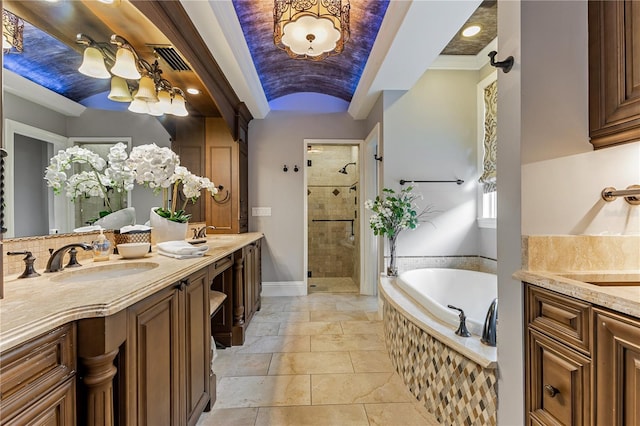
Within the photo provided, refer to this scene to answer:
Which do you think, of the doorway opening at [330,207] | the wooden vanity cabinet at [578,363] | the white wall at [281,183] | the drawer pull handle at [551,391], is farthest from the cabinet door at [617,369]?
the doorway opening at [330,207]

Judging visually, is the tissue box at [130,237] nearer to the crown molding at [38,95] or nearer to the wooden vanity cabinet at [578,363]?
the crown molding at [38,95]

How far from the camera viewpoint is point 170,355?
3.88 ft

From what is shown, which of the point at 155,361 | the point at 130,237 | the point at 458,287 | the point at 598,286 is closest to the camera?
the point at 598,286

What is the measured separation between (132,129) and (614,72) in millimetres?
2478

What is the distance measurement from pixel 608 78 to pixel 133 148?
2431 mm

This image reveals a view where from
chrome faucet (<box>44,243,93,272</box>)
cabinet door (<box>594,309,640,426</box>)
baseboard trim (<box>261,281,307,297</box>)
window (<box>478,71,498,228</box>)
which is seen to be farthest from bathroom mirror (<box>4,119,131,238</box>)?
window (<box>478,71,498,228</box>)

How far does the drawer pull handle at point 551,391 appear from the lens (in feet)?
3.15

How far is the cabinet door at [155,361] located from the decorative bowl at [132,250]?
50 centimetres

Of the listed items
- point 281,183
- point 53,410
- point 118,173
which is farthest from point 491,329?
point 281,183

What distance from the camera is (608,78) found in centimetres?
103

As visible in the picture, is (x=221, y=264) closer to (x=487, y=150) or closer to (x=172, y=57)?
(x=172, y=57)

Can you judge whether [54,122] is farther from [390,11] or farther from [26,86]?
[390,11]


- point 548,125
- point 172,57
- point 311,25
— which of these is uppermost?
point 311,25

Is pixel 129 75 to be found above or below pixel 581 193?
above
